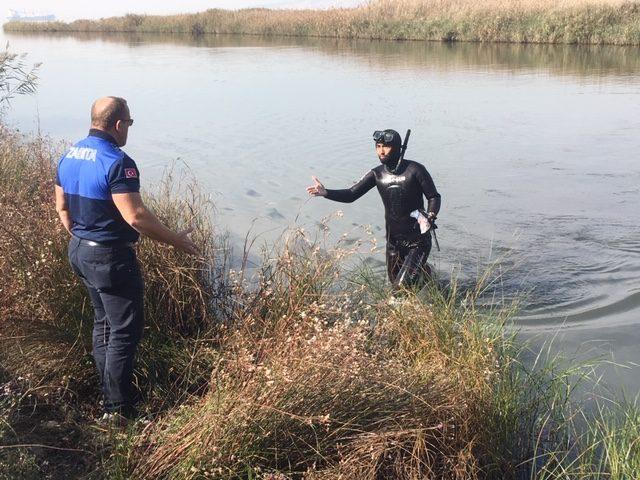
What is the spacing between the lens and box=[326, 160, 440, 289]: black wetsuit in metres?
5.95

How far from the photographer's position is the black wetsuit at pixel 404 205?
5.95 m

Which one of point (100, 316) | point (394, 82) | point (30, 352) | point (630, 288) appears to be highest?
point (394, 82)

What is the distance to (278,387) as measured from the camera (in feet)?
10.5

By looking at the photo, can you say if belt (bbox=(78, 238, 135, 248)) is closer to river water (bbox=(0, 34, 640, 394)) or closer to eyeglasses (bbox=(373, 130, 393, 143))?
river water (bbox=(0, 34, 640, 394))

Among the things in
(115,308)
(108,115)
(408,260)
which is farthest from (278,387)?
(408,260)

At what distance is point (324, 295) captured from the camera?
4305mm

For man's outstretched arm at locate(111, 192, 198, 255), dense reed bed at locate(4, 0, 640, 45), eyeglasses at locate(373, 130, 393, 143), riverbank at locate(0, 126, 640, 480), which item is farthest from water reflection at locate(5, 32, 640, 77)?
man's outstretched arm at locate(111, 192, 198, 255)

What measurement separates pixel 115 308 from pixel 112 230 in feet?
1.42

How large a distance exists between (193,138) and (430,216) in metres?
9.49

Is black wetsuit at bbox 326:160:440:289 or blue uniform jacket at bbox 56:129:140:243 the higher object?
blue uniform jacket at bbox 56:129:140:243

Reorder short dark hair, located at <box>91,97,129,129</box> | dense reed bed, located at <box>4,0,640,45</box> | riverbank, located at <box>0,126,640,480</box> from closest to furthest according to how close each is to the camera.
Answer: riverbank, located at <box>0,126,640,480</box> < short dark hair, located at <box>91,97,129,129</box> < dense reed bed, located at <box>4,0,640,45</box>

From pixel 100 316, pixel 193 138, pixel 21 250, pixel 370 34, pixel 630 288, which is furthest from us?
pixel 370 34

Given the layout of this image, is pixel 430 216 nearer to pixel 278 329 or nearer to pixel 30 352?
pixel 278 329

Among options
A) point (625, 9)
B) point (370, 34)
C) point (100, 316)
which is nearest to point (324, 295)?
point (100, 316)
